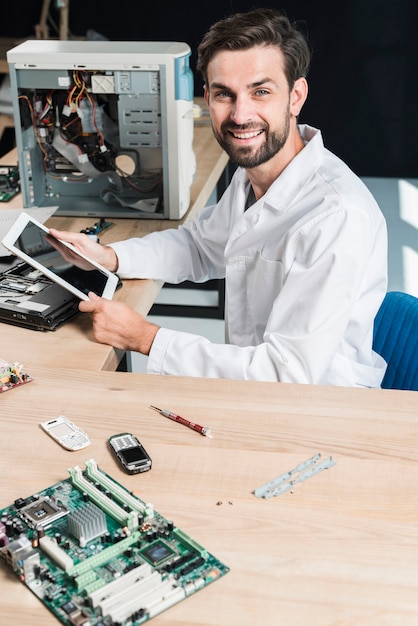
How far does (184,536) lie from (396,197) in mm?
4001

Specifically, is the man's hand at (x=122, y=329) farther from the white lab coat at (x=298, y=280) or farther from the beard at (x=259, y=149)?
the beard at (x=259, y=149)

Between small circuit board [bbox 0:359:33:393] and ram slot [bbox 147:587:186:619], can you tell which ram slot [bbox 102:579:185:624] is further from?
small circuit board [bbox 0:359:33:393]

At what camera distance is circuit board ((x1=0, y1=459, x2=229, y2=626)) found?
0.96m

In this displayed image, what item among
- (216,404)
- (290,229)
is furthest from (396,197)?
(216,404)

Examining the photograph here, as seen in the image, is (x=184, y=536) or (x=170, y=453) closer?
(x=184, y=536)

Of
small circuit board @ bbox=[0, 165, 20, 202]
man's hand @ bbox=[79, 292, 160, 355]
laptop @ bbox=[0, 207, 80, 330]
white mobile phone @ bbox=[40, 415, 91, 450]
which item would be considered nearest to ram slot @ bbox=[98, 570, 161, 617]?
white mobile phone @ bbox=[40, 415, 91, 450]

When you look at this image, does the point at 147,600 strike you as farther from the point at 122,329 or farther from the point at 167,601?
the point at 122,329

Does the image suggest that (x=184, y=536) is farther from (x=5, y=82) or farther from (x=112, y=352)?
(x=5, y=82)

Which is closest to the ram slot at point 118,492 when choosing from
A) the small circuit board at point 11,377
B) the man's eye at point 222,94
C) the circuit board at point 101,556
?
the circuit board at point 101,556

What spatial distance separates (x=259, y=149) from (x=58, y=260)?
50 cm

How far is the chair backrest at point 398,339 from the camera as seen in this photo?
66.4 inches

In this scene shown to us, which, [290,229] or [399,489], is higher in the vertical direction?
[290,229]

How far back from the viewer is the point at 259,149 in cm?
173

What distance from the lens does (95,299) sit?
5.38 feet
